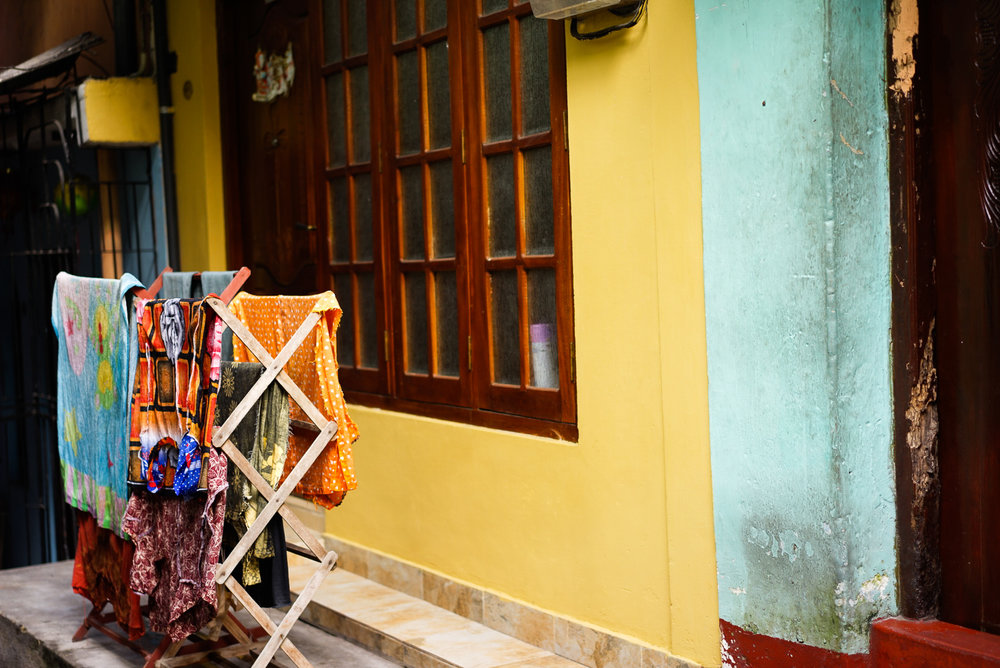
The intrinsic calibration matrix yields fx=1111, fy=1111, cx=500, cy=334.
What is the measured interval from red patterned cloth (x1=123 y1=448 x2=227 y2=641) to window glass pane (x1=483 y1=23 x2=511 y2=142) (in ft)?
5.91

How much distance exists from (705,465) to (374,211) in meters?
2.54

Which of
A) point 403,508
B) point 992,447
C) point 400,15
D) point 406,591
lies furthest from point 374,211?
point 992,447

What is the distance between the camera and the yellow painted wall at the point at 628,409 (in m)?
3.67

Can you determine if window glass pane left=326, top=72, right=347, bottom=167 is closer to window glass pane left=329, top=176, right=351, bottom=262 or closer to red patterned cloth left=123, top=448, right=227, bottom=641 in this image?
window glass pane left=329, top=176, right=351, bottom=262

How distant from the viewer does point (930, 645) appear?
9.98 feet

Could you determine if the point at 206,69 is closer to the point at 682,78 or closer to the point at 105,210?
the point at 105,210

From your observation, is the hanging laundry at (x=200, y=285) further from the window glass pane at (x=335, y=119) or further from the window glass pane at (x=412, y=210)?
the window glass pane at (x=335, y=119)

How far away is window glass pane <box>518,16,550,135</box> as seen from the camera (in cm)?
439

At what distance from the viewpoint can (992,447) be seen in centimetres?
312

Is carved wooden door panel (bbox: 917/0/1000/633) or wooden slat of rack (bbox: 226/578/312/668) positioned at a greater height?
carved wooden door panel (bbox: 917/0/1000/633)

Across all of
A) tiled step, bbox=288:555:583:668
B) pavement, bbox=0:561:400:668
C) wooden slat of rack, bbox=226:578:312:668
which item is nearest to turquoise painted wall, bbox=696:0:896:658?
tiled step, bbox=288:555:583:668

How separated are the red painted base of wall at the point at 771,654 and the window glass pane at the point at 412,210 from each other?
8.04ft

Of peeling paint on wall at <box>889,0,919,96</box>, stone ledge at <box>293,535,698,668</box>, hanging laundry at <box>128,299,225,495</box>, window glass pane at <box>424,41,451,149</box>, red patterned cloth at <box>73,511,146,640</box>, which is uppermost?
window glass pane at <box>424,41,451,149</box>


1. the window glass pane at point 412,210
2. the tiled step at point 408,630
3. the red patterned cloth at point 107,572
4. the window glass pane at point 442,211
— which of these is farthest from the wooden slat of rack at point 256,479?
the window glass pane at point 412,210
